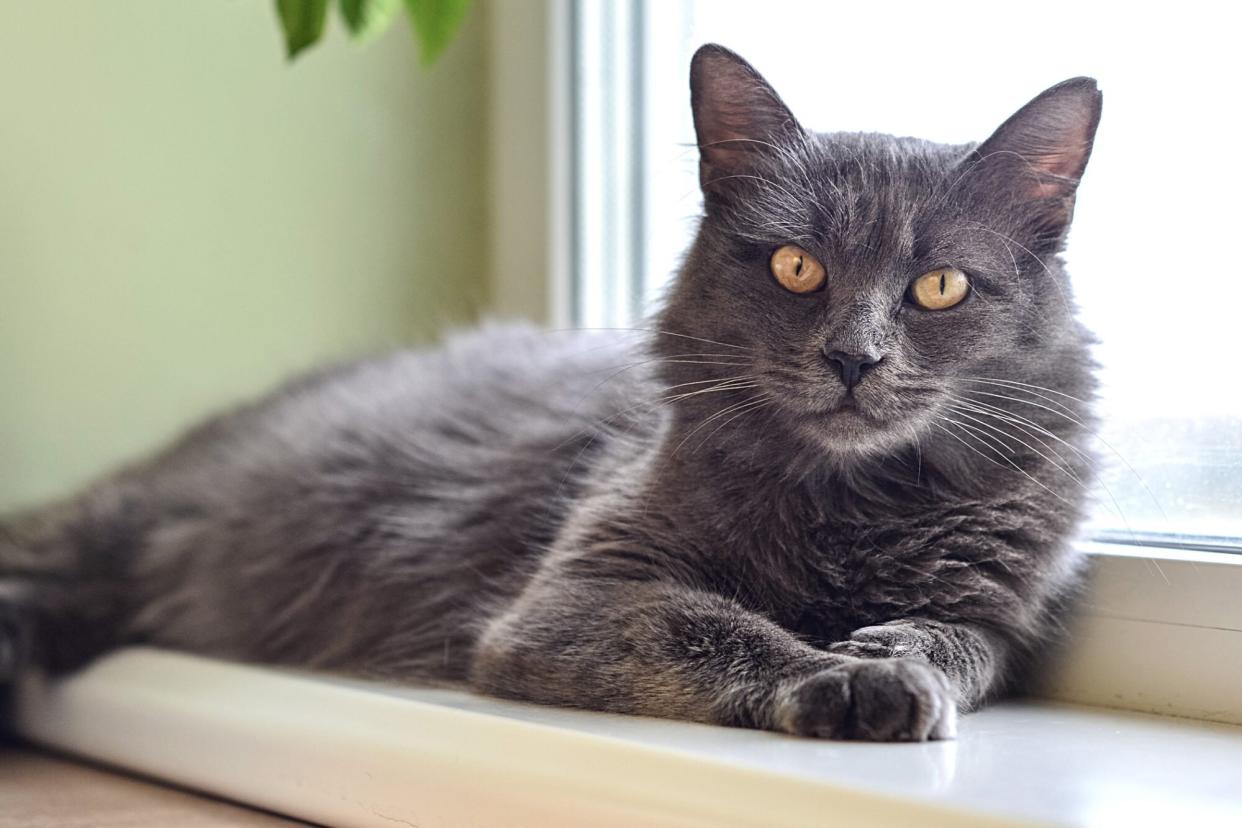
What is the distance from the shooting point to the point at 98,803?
137cm

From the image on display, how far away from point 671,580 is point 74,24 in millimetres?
1298

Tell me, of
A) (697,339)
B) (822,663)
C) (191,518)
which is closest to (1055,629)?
(822,663)

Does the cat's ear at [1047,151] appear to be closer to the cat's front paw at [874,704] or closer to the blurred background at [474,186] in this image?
the blurred background at [474,186]

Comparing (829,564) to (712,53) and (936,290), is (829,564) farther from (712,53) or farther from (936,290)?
(712,53)

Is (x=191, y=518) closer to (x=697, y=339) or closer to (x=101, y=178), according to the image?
(x=101, y=178)

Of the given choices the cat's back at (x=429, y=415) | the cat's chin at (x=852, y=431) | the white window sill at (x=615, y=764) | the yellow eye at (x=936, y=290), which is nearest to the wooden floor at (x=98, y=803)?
the white window sill at (x=615, y=764)

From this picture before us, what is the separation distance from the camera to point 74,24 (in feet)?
6.27

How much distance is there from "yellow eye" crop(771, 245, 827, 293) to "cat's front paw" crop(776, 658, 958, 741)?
0.38 metres

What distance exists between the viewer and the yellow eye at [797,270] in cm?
127

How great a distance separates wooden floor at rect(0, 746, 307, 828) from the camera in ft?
4.22

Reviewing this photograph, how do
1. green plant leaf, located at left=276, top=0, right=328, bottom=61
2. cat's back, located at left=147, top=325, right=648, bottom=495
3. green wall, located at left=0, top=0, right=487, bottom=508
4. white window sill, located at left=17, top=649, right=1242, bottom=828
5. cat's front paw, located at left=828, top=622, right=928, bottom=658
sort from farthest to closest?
green wall, located at left=0, top=0, right=487, bottom=508, cat's back, located at left=147, top=325, right=648, bottom=495, green plant leaf, located at left=276, top=0, right=328, bottom=61, cat's front paw, located at left=828, top=622, right=928, bottom=658, white window sill, located at left=17, top=649, right=1242, bottom=828

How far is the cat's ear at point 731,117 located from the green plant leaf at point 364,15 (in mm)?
435

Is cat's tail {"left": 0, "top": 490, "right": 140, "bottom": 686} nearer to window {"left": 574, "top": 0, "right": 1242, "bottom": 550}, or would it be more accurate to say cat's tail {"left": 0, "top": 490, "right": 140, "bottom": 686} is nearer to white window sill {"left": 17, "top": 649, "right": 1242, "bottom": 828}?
white window sill {"left": 17, "top": 649, "right": 1242, "bottom": 828}

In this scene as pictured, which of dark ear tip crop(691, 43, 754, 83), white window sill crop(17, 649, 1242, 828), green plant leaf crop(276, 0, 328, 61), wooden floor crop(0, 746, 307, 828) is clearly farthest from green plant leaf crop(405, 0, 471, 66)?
wooden floor crop(0, 746, 307, 828)
